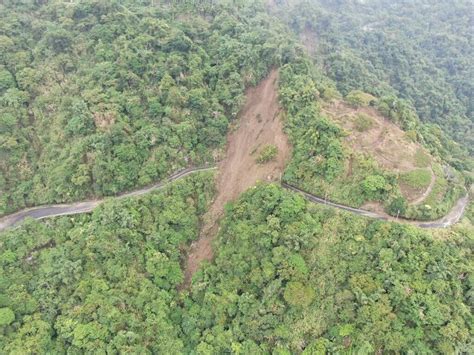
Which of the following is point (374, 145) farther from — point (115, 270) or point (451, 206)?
point (115, 270)

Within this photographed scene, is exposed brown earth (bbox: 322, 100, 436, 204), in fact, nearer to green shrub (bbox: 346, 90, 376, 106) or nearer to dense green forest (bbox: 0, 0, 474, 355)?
green shrub (bbox: 346, 90, 376, 106)

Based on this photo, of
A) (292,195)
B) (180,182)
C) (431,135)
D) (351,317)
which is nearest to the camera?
(351,317)

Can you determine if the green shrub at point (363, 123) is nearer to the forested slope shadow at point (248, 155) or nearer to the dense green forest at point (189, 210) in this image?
the dense green forest at point (189, 210)

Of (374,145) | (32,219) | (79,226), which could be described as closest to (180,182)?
(79,226)

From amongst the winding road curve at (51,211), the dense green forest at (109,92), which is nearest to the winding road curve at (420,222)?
the dense green forest at (109,92)

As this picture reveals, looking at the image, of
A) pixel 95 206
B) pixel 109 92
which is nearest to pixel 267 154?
pixel 95 206

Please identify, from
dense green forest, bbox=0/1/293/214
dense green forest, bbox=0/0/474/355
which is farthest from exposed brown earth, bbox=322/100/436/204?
dense green forest, bbox=0/1/293/214
